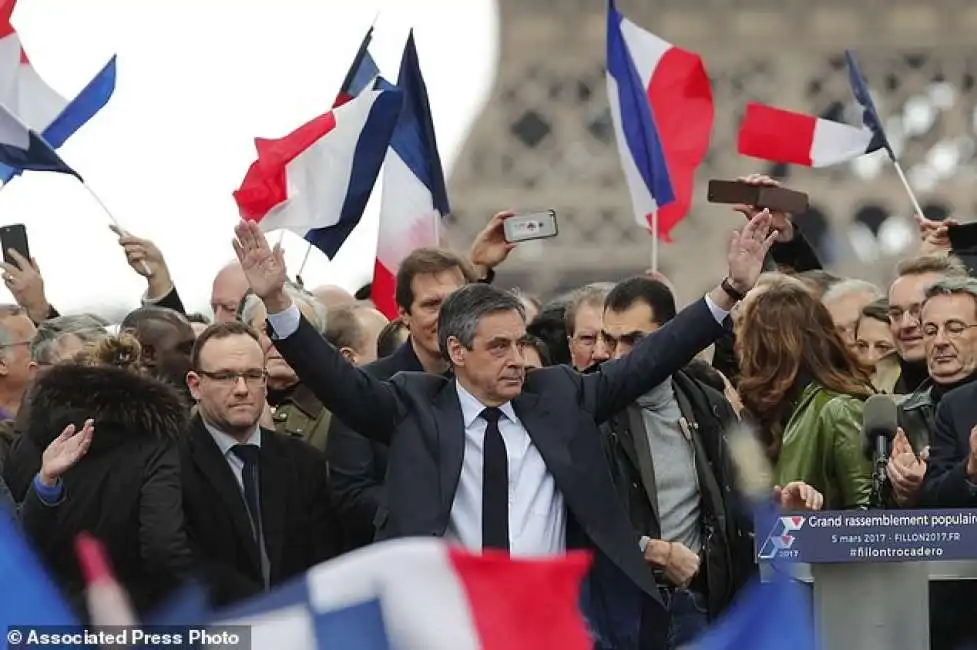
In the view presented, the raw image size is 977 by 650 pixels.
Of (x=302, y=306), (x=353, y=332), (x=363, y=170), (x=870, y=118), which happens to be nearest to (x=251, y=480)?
(x=302, y=306)

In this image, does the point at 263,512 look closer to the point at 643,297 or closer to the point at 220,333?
the point at 220,333

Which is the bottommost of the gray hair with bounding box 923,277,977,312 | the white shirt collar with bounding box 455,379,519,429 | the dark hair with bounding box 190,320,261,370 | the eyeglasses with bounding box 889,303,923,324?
the eyeglasses with bounding box 889,303,923,324

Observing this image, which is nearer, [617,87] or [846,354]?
[846,354]

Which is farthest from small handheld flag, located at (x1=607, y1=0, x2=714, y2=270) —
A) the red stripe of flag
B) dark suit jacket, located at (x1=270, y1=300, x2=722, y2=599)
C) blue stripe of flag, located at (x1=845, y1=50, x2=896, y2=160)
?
dark suit jacket, located at (x1=270, y1=300, x2=722, y2=599)

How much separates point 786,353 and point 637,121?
15.2 feet

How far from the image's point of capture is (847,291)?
11.6 meters

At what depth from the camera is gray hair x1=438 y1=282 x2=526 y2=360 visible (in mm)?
8797

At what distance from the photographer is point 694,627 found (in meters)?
9.18

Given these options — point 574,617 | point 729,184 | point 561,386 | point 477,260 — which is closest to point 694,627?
point 561,386

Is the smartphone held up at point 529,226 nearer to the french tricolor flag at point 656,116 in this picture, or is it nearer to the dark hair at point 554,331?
the dark hair at point 554,331

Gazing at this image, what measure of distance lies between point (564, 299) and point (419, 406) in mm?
2964

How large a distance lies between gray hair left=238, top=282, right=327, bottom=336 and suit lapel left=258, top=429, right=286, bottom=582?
45.0 inches

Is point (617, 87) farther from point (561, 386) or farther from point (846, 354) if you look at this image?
point (561, 386)

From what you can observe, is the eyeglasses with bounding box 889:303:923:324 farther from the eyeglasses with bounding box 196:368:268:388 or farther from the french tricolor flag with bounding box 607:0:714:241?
the french tricolor flag with bounding box 607:0:714:241
